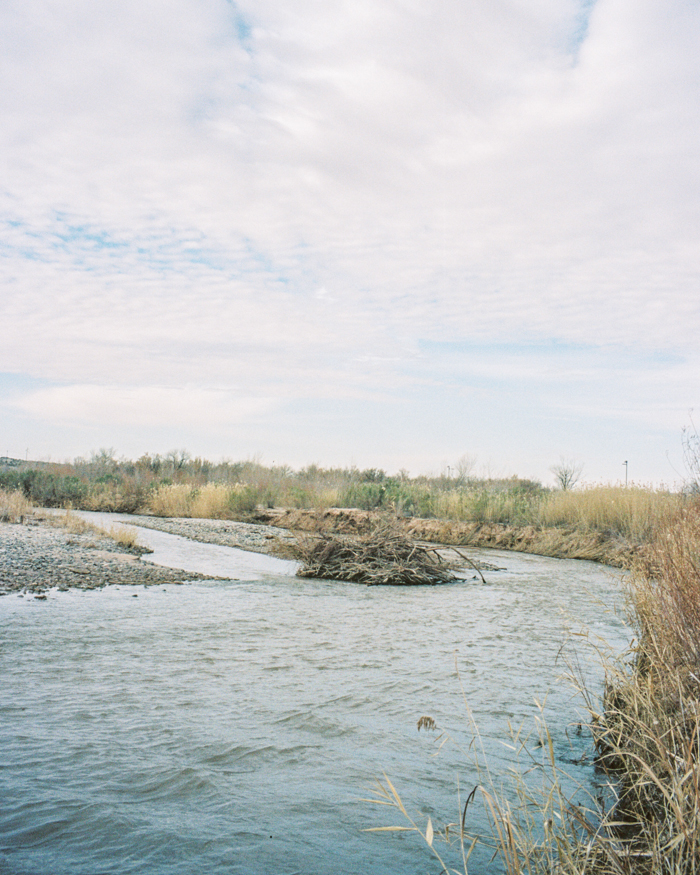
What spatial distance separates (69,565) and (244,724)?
24.2 feet

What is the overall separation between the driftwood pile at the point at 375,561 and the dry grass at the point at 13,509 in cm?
967

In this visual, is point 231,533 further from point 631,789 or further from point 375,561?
point 631,789

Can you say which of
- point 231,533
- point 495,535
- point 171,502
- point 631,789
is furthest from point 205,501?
point 631,789

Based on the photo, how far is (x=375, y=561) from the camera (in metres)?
12.4

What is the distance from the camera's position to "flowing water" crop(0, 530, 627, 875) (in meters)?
3.04

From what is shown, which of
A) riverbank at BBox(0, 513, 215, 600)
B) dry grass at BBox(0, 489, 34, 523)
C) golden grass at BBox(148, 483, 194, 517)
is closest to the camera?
riverbank at BBox(0, 513, 215, 600)

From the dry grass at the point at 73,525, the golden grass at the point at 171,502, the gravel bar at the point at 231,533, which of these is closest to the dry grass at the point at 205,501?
the golden grass at the point at 171,502

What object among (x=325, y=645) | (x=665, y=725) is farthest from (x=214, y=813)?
(x=325, y=645)

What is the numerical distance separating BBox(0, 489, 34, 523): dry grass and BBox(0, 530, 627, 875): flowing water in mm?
10799

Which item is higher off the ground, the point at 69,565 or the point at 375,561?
the point at 375,561

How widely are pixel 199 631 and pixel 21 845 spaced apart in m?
4.12

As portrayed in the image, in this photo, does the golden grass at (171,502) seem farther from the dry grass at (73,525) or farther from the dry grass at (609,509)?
the dry grass at (609,509)

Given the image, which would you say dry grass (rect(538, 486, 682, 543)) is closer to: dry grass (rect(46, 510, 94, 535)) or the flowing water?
the flowing water

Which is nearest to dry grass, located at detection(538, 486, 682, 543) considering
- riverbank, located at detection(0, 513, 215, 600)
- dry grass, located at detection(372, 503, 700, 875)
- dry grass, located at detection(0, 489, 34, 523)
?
riverbank, located at detection(0, 513, 215, 600)
